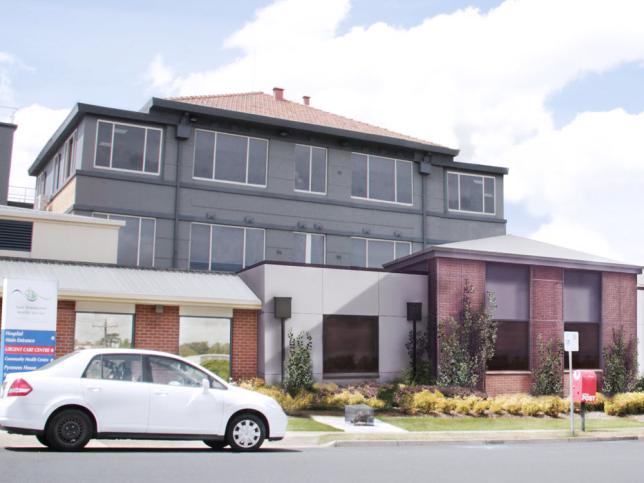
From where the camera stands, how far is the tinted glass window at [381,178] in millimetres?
34688

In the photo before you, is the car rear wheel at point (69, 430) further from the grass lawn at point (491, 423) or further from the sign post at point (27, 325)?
the grass lawn at point (491, 423)

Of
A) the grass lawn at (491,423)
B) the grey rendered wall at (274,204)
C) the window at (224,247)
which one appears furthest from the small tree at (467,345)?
the window at (224,247)

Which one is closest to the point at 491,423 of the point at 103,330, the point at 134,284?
the point at 134,284

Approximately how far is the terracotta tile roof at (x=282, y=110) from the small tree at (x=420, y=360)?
34.7 feet

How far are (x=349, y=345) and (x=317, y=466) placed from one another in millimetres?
13459

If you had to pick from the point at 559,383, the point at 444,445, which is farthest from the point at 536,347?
the point at 444,445

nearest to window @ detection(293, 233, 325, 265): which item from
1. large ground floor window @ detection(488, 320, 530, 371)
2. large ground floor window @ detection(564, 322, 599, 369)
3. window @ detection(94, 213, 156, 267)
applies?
window @ detection(94, 213, 156, 267)

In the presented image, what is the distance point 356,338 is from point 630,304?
9.94m

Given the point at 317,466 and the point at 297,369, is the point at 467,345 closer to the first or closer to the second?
the point at 297,369

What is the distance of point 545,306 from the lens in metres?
27.4

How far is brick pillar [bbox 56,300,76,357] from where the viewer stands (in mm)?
22312

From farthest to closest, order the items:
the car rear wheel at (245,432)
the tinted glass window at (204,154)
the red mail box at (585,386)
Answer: the tinted glass window at (204,154) < the red mail box at (585,386) < the car rear wheel at (245,432)

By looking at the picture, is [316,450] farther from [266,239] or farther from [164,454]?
[266,239]

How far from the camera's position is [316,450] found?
15117 mm
